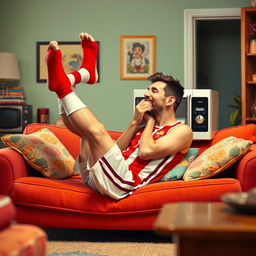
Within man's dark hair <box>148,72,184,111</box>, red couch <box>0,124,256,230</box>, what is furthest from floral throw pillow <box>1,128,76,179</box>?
man's dark hair <box>148,72,184,111</box>

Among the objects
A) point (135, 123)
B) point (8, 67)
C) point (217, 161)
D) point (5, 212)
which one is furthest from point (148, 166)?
point (8, 67)

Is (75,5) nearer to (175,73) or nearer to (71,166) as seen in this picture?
(175,73)

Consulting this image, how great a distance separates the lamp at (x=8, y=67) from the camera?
641 cm

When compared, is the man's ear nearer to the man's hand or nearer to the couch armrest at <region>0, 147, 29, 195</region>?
the man's hand

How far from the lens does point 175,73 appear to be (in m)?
6.61

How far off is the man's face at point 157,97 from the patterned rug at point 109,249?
2.78 feet

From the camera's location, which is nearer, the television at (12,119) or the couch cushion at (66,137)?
the couch cushion at (66,137)

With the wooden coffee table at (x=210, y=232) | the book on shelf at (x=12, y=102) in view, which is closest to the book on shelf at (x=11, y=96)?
the book on shelf at (x=12, y=102)

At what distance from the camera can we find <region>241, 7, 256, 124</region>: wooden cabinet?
6.02 m

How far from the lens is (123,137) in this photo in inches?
142

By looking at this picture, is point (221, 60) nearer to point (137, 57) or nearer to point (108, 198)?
point (137, 57)

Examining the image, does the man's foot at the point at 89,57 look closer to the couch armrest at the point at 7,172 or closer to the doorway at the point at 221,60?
the couch armrest at the point at 7,172

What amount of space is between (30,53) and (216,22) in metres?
2.89

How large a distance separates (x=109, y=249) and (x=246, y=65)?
11.4ft
